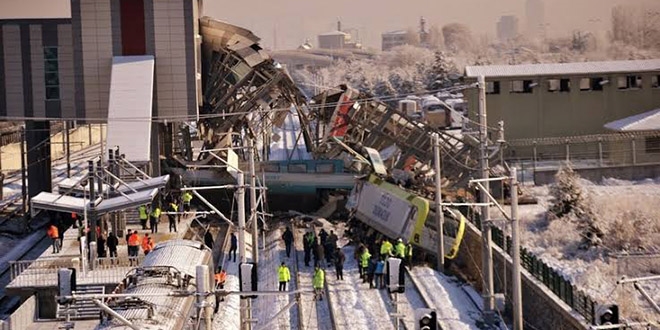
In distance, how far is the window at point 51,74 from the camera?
2143 inches

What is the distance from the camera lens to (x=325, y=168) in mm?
54188

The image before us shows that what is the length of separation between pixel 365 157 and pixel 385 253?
14.3 m

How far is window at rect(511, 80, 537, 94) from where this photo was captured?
212 ft

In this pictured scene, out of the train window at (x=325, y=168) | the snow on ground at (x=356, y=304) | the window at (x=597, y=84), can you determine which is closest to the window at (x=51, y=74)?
the train window at (x=325, y=168)

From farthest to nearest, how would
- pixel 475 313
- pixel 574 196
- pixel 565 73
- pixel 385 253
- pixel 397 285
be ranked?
pixel 565 73
pixel 574 196
pixel 385 253
pixel 475 313
pixel 397 285

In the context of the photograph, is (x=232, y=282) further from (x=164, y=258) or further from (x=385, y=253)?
(x=164, y=258)

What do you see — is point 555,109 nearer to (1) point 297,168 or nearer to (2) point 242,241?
(1) point 297,168

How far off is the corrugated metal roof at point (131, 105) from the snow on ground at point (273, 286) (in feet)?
21.9

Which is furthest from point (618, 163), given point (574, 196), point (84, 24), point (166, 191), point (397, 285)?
point (397, 285)

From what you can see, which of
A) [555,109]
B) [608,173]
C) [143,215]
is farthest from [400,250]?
[555,109]

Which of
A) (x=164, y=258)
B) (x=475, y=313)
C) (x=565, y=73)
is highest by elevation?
(x=565, y=73)

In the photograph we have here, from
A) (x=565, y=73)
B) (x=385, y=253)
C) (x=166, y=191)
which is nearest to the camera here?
(x=385, y=253)

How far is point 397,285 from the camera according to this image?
69.1 ft

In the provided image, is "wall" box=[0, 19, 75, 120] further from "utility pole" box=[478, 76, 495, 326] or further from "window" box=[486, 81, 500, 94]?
"utility pole" box=[478, 76, 495, 326]
